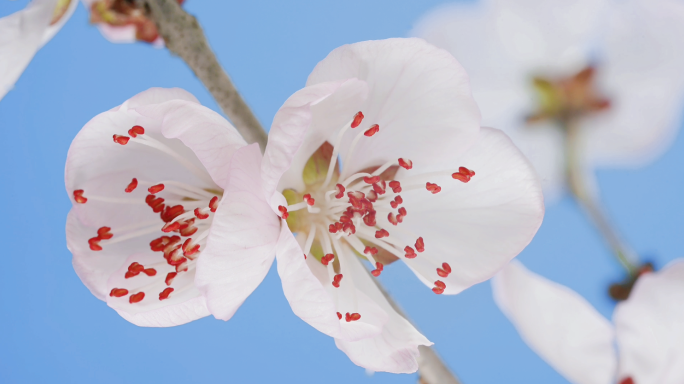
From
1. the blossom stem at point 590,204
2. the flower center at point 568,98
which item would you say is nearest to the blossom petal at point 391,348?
the blossom stem at point 590,204

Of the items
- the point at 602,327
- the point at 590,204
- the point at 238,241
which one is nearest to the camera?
the point at 238,241

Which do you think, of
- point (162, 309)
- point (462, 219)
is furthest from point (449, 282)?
point (162, 309)

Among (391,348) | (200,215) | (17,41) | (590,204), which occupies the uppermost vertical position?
(17,41)

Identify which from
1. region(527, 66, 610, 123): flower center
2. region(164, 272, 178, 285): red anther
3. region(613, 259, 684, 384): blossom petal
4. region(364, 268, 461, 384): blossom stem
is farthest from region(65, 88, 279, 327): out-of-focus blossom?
region(527, 66, 610, 123): flower center

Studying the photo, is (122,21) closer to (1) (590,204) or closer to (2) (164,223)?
(2) (164,223)

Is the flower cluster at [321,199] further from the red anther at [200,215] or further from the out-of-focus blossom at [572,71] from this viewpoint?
the out-of-focus blossom at [572,71]

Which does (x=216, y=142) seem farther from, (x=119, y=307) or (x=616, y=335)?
(x=616, y=335)

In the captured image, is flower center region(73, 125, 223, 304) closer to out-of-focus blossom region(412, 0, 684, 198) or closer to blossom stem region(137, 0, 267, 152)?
blossom stem region(137, 0, 267, 152)

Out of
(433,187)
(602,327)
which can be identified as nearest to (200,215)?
(433,187)
